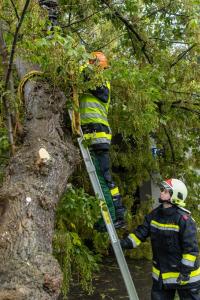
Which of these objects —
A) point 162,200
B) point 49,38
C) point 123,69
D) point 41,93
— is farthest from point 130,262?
point 49,38

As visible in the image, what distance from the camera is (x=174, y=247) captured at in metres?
3.98

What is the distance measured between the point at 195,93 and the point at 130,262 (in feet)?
9.13

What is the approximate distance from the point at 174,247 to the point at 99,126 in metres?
1.33

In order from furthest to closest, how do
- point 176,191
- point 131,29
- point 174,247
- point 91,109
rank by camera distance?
1. point 131,29
2. point 91,109
3. point 176,191
4. point 174,247

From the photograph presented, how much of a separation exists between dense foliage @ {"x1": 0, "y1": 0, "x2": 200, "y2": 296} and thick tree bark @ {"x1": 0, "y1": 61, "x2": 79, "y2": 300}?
0.59 ft

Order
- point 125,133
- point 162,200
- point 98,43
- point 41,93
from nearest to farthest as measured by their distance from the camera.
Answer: point 41,93 → point 162,200 → point 125,133 → point 98,43

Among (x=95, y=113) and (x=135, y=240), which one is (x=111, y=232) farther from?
(x=95, y=113)

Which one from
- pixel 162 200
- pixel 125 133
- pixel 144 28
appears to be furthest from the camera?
pixel 144 28

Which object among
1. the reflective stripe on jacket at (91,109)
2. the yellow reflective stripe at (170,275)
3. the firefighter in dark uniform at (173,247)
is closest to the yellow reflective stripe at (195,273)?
the firefighter in dark uniform at (173,247)

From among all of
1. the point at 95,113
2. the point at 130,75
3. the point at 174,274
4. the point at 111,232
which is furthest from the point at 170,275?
the point at 130,75

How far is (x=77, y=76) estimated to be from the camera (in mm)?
3529

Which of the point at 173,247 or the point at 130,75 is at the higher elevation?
the point at 130,75

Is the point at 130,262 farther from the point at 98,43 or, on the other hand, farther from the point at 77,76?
the point at 77,76

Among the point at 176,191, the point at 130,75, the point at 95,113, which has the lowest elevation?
the point at 176,191
